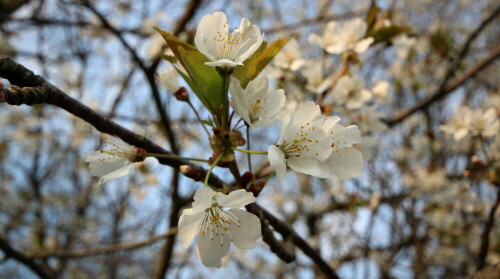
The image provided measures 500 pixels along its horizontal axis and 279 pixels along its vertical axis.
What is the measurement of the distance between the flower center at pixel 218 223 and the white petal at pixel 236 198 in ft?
0.33

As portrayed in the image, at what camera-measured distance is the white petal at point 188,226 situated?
0.87m

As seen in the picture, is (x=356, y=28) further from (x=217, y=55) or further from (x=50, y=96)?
(x=50, y=96)

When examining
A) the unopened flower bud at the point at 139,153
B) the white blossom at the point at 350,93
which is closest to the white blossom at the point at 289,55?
the white blossom at the point at 350,93

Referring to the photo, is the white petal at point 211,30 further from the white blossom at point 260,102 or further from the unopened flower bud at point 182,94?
the unopened flower bud at point 182,94

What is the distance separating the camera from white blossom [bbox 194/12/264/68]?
1035mm

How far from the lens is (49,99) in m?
0.87

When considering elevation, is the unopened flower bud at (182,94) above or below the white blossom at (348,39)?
below

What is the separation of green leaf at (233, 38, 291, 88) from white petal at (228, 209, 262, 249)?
35cm

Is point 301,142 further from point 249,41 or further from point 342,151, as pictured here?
point 249,41

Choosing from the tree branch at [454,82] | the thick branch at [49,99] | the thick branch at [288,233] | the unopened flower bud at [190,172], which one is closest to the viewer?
the thick branch at [49,99]

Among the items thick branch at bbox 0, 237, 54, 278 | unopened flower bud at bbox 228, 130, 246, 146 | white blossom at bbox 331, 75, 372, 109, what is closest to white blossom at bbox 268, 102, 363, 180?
unopened flower bud at bbox 228, 130, 246, 146

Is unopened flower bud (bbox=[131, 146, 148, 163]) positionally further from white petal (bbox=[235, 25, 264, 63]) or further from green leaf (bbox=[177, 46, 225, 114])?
white petal (bbox=[235, 25, 264, 63])

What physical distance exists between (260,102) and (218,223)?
1.14ft

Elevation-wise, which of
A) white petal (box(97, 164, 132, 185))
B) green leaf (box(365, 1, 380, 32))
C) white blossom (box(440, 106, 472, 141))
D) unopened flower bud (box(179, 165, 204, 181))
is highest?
green leaf (box(365, 1, 380, 32))
